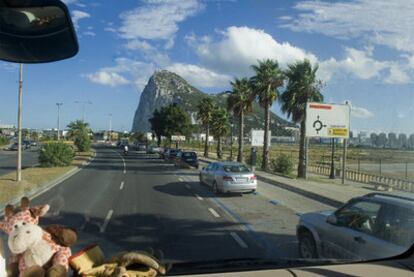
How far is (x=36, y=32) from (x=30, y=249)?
127 cm

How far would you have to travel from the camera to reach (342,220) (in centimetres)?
474

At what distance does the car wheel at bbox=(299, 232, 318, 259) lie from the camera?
14.5 ft

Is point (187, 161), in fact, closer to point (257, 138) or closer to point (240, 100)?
point (257, 138)

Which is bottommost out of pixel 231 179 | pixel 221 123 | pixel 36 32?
pixel 231 179

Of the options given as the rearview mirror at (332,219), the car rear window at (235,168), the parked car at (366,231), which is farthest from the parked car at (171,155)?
the parked car at (366,231)

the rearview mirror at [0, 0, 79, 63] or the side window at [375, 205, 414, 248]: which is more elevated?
the rearview mirror at [0, 0, 79, 63]

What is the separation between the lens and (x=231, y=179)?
20.3 metres

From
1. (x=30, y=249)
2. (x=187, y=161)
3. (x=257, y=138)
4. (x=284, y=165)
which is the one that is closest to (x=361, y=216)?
(x=30, y=249)

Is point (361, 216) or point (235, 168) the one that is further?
point (235, 168)

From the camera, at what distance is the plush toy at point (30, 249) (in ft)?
9.55

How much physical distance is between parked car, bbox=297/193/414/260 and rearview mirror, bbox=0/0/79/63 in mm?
2530

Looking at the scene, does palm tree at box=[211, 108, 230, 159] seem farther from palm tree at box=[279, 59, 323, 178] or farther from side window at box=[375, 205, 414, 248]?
side window at box=[375, 205, 414, 248]

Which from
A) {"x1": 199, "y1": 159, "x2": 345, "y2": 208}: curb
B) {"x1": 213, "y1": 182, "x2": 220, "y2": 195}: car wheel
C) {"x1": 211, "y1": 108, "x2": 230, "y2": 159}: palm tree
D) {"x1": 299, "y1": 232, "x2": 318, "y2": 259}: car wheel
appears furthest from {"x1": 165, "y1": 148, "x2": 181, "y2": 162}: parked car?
{"x1": 299, "y1": 232, "x2": 318, "y2": 259}: car wheel

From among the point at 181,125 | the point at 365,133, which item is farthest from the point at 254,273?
the point at 181,125
